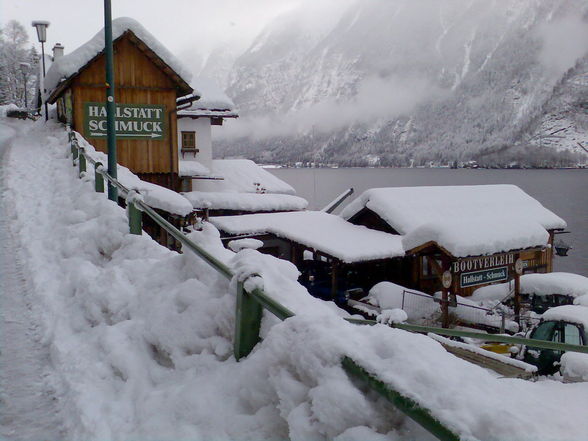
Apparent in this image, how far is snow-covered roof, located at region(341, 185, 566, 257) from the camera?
1912 centimetres

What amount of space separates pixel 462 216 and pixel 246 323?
26.1m

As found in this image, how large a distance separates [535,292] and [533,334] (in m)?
7.82

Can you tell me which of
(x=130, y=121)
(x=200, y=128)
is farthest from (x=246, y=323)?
(x=200, y=128)

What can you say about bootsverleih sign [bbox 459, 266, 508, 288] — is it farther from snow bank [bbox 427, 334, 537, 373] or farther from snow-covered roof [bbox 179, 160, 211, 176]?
snow-covered roof [bbox 179, 160, 211, 176]

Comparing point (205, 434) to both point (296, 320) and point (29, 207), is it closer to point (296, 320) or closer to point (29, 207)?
point (296, 320)

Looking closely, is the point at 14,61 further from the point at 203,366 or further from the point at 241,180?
the point at 203,366

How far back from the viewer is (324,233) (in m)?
25.6

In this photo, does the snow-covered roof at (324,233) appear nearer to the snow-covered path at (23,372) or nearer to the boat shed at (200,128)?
the boat shed at (200,128)

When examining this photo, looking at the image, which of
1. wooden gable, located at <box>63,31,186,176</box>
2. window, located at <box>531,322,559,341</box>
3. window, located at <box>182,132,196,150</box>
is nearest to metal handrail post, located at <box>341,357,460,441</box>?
window, located at <box>531,322,559,341</box>

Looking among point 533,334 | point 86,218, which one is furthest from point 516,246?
point 86,218

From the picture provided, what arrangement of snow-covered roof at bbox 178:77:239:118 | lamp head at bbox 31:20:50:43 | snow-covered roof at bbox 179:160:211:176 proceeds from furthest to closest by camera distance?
snow-covered roof at bbox 178:77:239:118
snow-covered roof at bbox 179:160:211:176
lamp head at bbox 31:20:50:43

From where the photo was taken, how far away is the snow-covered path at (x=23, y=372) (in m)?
3.81

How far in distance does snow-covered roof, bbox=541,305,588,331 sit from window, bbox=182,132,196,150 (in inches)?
908

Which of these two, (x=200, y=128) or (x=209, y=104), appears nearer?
(x=209, y=104)
